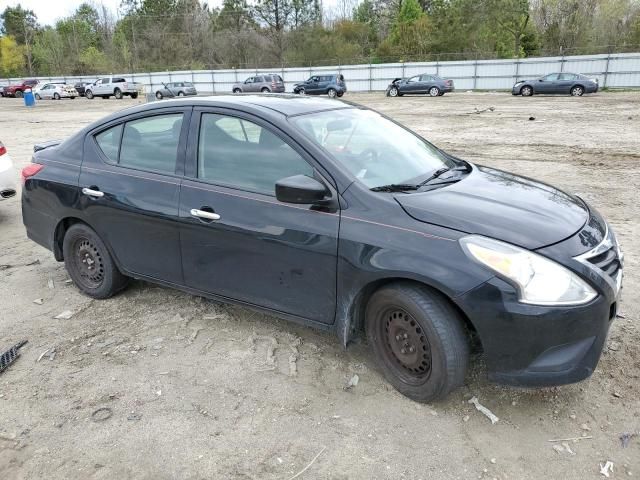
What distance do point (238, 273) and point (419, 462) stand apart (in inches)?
64.9

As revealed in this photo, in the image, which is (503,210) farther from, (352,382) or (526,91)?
(526,91)

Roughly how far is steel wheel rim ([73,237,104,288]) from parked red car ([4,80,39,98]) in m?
52.3

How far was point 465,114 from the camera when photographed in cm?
2102

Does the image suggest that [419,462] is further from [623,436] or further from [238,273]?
[238,273]

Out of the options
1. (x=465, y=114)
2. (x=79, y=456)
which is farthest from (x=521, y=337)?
(x=465, y=114)

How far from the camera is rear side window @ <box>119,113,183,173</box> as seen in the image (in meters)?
3.91

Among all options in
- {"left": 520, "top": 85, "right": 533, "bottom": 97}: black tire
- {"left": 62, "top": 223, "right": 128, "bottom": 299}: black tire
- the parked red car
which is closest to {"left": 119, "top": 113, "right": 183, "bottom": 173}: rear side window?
{"left": 62, "top": 223, "right": 128, "bottom": 299}: black tire

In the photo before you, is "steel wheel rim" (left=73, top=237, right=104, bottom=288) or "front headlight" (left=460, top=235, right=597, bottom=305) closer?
"front headlight" (left=460, top=235, right=597, bottom=305)

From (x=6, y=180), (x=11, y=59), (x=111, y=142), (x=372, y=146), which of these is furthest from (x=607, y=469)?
(x=11, y=59)

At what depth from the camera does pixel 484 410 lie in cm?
305

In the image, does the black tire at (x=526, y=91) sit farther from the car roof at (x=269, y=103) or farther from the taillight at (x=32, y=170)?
the taillight at (x=32, y=170)

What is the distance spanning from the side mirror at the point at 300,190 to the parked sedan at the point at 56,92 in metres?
46.6

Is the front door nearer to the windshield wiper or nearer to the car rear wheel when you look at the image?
the windshield wiper

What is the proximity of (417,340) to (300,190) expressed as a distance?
1057 millimetres
